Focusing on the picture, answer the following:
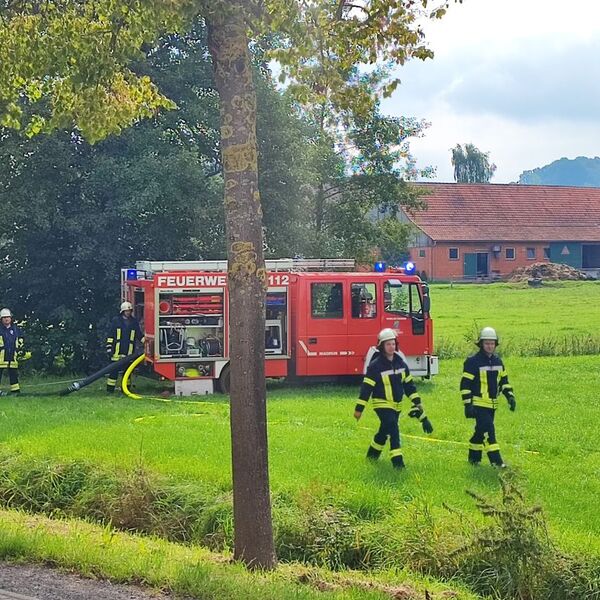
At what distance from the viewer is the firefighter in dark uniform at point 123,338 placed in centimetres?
1855

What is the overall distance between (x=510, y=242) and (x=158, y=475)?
55358 mm

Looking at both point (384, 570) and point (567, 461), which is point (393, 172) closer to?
point (567, 461)

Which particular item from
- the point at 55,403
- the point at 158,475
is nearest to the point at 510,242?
the point at 55,403

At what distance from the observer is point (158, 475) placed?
33.1ft

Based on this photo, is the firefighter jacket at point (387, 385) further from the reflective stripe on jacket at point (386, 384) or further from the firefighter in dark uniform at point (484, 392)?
the firefighter in dark uniform at point (484, 392)

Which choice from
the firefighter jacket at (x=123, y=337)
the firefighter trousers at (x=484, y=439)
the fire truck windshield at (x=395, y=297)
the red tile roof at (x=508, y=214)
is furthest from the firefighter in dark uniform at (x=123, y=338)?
the red tile roof at (x=508, y=214)

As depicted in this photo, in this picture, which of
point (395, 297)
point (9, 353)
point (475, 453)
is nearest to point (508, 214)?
point (395, 297)

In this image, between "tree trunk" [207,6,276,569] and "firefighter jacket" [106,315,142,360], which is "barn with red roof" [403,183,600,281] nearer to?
"firefighter jacket" [106,315,142,360]

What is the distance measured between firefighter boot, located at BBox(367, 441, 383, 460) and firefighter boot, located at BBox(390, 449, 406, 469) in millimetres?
340

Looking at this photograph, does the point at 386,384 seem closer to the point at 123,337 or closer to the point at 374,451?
the point at 374,451

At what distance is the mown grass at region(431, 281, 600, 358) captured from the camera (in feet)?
81.1

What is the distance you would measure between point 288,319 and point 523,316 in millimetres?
18139

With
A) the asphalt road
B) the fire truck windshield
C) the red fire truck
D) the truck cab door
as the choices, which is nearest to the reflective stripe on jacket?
the asphalt road

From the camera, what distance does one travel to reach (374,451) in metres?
11.3
